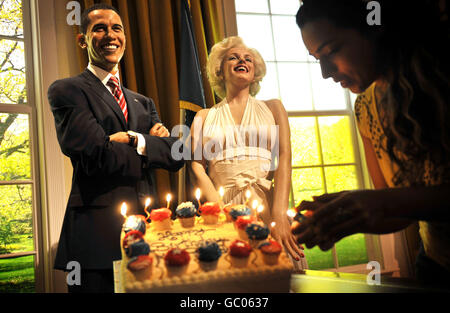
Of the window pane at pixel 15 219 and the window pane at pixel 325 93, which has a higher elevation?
the window pane at pixel 325 93

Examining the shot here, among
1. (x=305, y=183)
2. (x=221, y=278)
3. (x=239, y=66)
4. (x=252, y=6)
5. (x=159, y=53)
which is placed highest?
(x=252, y=6)

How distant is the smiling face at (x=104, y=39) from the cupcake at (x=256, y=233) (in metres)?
1.10

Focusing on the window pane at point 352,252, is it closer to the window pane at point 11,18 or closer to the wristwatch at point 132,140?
the wristwatch at point 132,140

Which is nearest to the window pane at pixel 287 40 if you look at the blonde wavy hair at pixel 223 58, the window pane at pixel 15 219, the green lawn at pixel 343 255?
the blonde wavy hair at pixel 223 58

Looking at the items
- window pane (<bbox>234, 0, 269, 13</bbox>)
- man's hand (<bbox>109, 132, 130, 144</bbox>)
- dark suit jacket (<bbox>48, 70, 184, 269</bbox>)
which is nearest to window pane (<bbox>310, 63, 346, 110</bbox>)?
window pane (<bbox>234, 0, 269, 13</bbox>)

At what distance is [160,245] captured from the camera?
0.90m

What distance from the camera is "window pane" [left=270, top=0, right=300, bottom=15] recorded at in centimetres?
323

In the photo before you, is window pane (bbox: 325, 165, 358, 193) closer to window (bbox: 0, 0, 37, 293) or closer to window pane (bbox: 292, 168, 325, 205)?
window pane (bbox: 292, 168, 325, 205)

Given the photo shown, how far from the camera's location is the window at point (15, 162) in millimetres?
2273

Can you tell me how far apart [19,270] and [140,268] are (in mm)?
1970

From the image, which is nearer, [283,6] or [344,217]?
[344,217]

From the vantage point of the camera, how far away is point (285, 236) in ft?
5.23

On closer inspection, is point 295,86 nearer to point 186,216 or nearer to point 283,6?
point 283,6

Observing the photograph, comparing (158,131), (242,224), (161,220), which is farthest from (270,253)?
(158,131)
